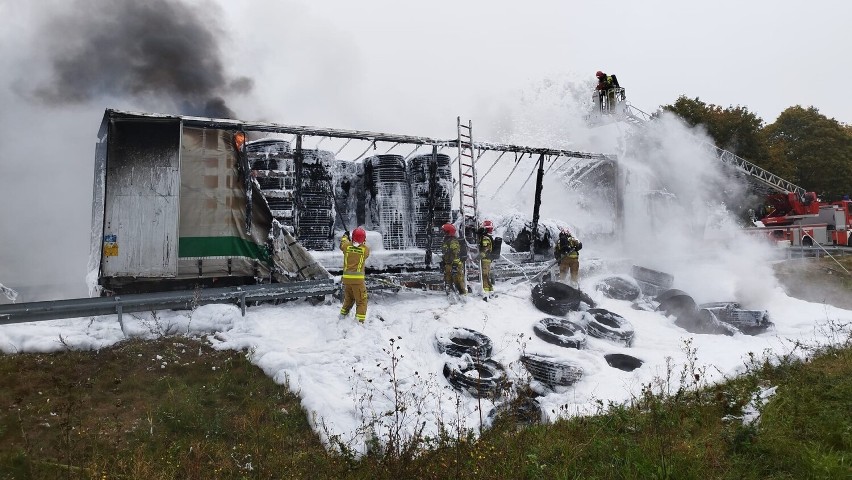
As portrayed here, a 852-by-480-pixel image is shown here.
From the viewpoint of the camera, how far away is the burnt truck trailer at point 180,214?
7520mm

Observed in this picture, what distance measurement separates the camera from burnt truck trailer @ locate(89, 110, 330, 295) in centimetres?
752

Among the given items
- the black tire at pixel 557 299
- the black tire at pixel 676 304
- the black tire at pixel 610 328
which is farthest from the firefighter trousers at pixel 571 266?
the black tire at pixel 610 328

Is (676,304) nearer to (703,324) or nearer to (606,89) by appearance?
(703,324)

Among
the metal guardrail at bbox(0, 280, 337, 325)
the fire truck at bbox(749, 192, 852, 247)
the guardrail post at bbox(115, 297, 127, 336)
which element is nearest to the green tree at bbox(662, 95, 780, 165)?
the fire truck at bbox(749, 192, 852, 247)

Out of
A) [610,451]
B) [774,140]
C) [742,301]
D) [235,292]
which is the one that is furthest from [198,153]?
[774,140]

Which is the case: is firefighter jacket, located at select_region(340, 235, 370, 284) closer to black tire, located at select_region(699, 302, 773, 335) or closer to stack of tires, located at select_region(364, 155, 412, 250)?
stack of tires, located at select_region(364, 155, 412, 250)

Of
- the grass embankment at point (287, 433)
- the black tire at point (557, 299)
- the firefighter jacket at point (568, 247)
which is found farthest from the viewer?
the firefighter jacket at point (568, 247)

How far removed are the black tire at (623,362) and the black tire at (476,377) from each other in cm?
220

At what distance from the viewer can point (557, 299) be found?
396 inches

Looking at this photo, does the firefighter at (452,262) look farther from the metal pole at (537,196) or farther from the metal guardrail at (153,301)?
the metal pole at (537,196)

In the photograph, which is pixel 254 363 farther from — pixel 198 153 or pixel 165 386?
pixel 198 153

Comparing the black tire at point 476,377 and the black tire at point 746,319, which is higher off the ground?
the black tire at point 746,319

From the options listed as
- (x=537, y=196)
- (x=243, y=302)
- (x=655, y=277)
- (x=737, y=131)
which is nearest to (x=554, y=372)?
(x=243, y=302)

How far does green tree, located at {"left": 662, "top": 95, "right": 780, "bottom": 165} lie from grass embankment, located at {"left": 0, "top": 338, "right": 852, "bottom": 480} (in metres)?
27.8
